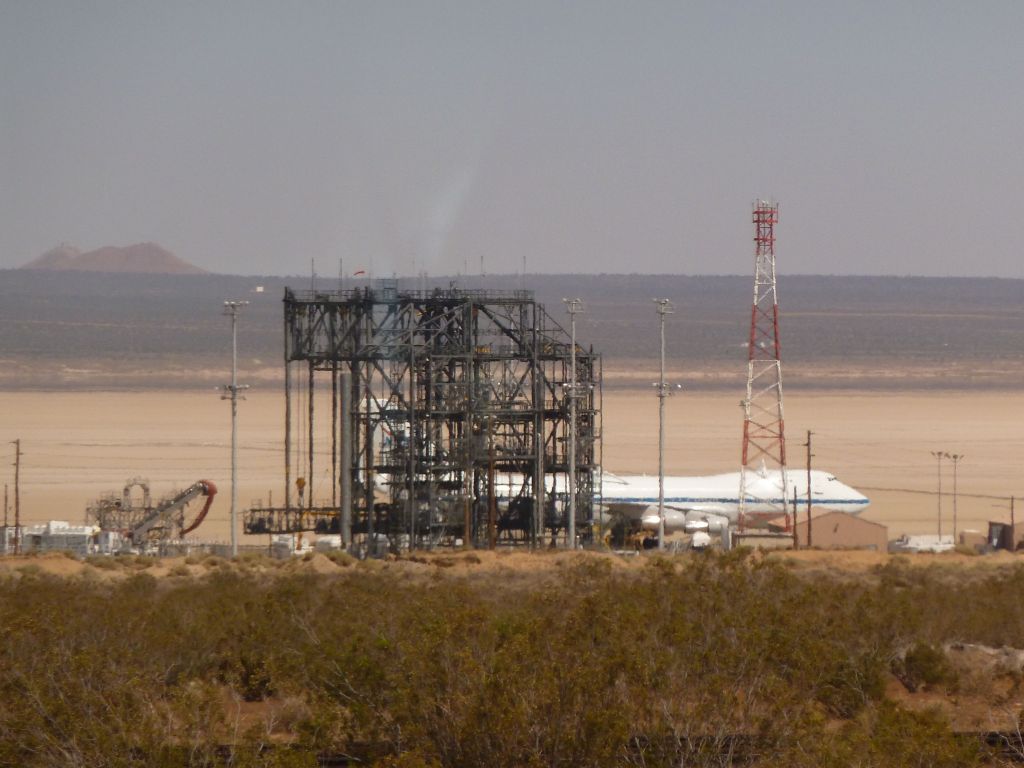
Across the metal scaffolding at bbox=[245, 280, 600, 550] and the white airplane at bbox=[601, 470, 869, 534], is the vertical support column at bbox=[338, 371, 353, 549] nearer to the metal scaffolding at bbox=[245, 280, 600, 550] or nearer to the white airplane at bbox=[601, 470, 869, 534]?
the metal scaffolding at bbox=[245, 280, 600, 550]

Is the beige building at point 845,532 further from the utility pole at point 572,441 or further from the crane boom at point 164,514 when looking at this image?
the crane boom at point 164,514

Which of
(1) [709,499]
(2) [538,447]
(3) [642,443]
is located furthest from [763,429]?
(3) [642,443]

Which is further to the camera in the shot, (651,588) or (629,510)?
(629,510)

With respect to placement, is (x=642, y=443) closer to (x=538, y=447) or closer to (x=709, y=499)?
(x=709, y=499)

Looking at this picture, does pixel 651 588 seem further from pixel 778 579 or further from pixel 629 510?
pixel 629 510

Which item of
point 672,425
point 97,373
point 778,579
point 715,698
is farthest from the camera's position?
point 97,373

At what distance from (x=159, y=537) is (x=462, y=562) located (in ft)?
52.8

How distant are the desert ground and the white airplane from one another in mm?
3249

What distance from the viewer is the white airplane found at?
68.7 m

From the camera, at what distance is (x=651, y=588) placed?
34719 millimetres

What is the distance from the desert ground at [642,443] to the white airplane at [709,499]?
325 cm

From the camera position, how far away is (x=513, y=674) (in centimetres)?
2206

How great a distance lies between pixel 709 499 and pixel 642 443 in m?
37.8

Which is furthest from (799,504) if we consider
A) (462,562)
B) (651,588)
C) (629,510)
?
(651,588)
